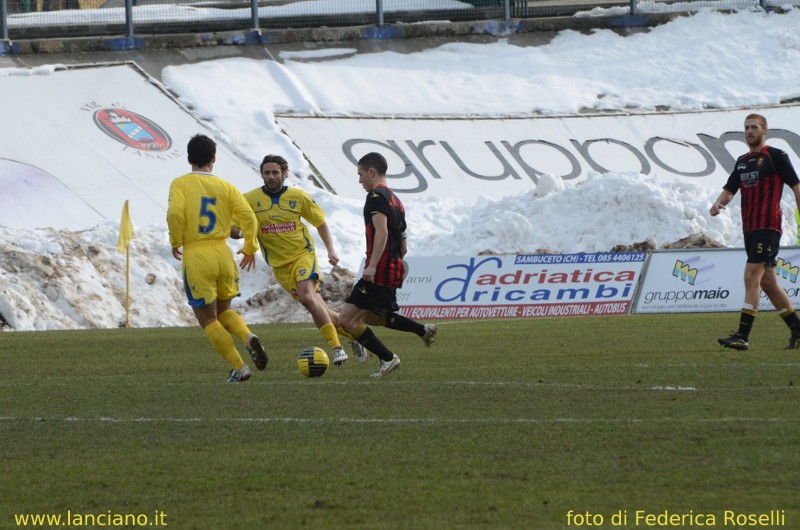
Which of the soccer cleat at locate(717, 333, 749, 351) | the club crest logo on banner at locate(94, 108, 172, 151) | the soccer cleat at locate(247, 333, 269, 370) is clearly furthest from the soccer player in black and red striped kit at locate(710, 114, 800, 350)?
the club crest logo on banner at locate(94, 108, 172, 151)

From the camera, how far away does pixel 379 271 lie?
11398 millimetres

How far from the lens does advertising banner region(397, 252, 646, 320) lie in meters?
22.5

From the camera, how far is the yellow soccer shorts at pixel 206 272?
1065cm

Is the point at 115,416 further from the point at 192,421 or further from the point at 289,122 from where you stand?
the point at 289,122

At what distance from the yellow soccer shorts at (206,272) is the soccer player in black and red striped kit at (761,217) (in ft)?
15.2

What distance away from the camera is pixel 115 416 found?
28.8 ft

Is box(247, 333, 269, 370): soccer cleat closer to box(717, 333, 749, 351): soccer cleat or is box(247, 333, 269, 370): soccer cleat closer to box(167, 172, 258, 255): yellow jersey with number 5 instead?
box(167, 172, 258, 255): yellow jersey with number 5

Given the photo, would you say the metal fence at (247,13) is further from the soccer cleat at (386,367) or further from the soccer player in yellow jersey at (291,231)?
the soccer cleat at (386,367)

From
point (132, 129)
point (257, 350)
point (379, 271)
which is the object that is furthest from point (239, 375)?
point (132, 129)

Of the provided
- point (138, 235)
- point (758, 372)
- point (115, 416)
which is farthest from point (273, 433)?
point (138, 235)

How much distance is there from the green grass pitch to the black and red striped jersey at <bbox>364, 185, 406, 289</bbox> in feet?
2.77

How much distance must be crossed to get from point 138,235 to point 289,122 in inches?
318

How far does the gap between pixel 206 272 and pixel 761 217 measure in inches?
206

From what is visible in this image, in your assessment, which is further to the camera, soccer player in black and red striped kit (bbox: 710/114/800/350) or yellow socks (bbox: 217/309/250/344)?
soccer player in black and red striped kit (bbox: 710/114/800/350)
